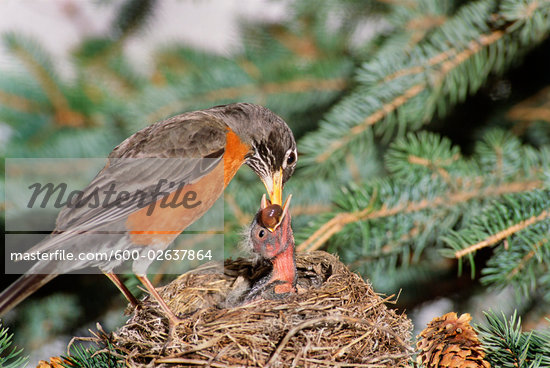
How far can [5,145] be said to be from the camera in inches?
86.4

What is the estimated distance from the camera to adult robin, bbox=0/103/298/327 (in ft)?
4.59

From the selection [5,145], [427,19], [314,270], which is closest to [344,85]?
[427,19]

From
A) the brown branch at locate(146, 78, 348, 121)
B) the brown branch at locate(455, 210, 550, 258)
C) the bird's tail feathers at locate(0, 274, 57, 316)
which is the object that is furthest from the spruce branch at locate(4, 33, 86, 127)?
the brown branch at locate(455, 210, 550, 258)

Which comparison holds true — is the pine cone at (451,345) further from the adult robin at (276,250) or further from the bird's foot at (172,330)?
the bird's foot at (172,330)

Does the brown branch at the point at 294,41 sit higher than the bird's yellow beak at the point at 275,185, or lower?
higher

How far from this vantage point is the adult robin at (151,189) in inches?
55.1

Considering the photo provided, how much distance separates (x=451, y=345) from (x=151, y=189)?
947 mm

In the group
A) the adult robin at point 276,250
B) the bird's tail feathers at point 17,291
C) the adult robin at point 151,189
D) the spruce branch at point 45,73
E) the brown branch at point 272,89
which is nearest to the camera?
the bird's tail feathers at point 17,291

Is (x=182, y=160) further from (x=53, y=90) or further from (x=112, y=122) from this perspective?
(x=53, y=90)

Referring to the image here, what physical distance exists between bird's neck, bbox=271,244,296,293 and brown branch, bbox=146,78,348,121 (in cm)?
82

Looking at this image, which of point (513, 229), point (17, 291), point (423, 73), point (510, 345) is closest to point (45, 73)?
point (17, 291)

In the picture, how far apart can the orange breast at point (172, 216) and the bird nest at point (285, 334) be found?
0.20 m

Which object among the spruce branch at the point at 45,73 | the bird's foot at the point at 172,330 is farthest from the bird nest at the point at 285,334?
the spruce branch at the point at 45,73

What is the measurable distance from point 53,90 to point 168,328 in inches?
62.3
